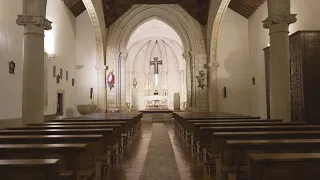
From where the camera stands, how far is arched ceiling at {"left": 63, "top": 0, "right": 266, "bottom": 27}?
1791 cm

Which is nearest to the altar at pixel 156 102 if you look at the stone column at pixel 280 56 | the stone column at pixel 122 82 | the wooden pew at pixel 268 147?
the stone column at pixel 122 82

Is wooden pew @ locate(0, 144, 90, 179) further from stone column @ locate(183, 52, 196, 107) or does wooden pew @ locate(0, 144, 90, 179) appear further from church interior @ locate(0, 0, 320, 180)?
stone column @ locate(183, 52, 196, 107)

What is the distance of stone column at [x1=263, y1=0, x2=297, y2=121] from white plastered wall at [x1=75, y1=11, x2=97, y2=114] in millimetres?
13709

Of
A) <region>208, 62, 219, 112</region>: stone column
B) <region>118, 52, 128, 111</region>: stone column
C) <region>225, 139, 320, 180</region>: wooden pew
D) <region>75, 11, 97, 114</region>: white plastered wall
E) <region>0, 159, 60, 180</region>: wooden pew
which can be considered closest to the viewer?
<region>0, 159, 60, 180</region>: wooden pew

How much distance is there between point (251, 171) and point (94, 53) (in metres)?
17.9

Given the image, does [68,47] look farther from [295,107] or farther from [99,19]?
[295,107]

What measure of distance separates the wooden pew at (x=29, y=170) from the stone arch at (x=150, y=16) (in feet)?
58.6

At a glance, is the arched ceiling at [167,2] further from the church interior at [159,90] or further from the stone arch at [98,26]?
the stone arch at [98,26]

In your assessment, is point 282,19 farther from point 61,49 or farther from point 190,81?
point 190,81

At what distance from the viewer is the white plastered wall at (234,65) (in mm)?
18609

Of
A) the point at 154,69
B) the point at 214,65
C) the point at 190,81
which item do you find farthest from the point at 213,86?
the point at 154,69

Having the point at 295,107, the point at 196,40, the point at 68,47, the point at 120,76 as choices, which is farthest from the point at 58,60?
the point at 295,107

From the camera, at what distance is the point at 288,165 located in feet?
8.38

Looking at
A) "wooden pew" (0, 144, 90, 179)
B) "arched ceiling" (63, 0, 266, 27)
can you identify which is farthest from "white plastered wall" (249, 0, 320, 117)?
"wooden pew" (0, 144, 90, 179)
